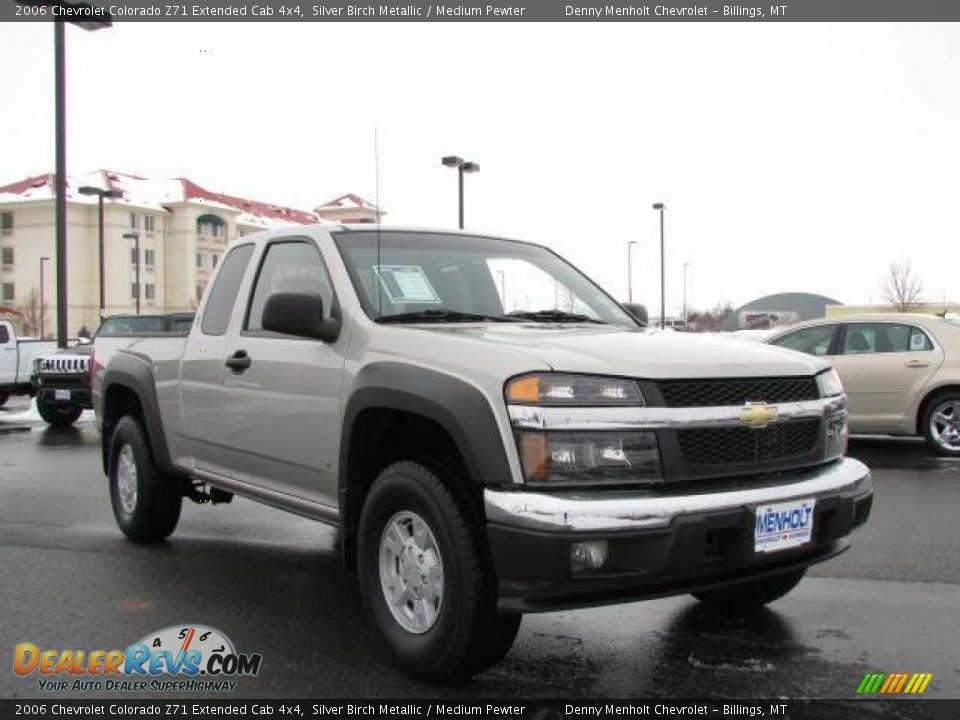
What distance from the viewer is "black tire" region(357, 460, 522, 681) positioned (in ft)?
11.0

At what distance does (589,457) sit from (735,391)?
28.4 inches

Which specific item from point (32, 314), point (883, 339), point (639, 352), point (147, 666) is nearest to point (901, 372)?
point (883, 339)

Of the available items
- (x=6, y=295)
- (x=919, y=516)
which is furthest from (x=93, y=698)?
(x=6, y=295)

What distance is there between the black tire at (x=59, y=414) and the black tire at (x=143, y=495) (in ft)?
29.1

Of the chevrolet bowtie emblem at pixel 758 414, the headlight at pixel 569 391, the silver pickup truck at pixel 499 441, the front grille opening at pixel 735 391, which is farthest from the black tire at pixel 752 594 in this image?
the headlight at pixel 569 391

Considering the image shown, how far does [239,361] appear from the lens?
484 cm

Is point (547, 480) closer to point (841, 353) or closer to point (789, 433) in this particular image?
point (789, 433)

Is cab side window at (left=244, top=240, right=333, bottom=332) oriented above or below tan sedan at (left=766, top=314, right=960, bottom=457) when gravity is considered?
above

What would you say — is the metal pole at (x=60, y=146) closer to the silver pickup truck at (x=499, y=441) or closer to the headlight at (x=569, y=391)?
the silver pickup truck at (x=499, y=441)

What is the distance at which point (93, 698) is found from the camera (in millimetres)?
3592

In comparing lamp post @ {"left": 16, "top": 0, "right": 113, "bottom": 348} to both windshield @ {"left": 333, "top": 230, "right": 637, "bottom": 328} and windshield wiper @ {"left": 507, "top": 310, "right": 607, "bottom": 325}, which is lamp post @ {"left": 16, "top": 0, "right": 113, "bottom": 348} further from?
windshield wiper @ {"left": 507, "top": 310, "right": 607, "bottom": 325}

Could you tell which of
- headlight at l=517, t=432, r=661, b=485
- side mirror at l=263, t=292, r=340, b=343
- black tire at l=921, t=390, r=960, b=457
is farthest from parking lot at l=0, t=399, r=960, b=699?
black tire at l=921, t=390, r=960, b=457

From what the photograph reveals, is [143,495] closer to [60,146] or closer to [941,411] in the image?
[941,411]

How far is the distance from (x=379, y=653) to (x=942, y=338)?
8.08 meters
